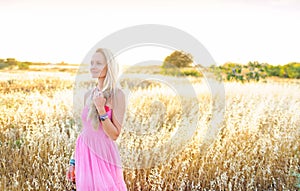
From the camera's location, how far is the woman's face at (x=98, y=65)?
230 cm

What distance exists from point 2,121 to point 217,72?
266 inches

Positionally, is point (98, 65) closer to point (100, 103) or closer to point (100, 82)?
point (100, 82)

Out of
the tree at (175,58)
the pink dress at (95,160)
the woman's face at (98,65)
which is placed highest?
Result: the tree at (175,58)

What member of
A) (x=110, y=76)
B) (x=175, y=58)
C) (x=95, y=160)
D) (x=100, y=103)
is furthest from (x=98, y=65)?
(x=175, y=58)

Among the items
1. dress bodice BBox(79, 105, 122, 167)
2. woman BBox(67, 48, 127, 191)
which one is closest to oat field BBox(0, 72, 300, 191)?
woman BBox(67, 48, 127, 191)

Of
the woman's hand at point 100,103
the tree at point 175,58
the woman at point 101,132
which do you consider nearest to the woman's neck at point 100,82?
the woman at point 101,132

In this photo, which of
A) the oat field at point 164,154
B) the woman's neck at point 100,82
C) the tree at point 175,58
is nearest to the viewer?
the woman's neck at point 100,82

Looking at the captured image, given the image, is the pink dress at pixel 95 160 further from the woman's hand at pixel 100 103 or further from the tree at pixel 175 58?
the tree at pixel 175 58

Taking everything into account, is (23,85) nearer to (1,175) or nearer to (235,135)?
(1,175)

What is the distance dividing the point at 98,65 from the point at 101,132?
17.5 inches

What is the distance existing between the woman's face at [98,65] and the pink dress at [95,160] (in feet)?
0.85

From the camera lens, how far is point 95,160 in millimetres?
2428

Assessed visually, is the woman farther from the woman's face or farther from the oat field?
the oat field

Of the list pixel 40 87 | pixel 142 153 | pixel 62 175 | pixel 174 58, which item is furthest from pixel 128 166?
pixel 40 87
